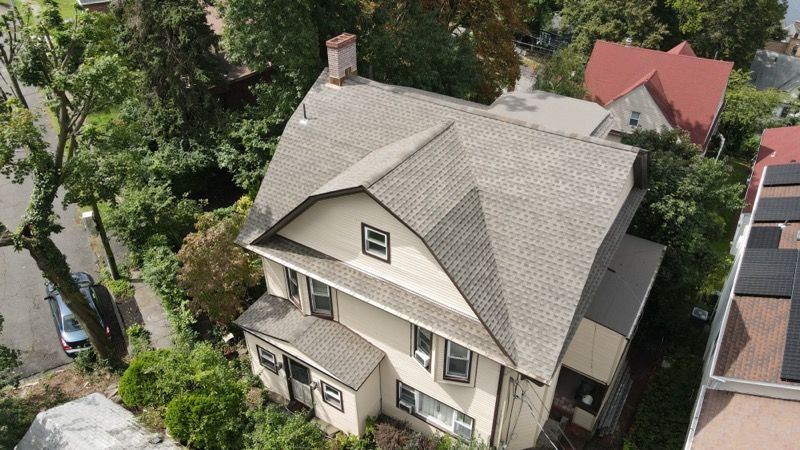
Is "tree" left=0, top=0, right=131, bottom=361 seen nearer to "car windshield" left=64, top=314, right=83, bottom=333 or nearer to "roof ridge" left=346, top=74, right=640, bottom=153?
"car windshield" left=64, top=314, right=83, bottom=333

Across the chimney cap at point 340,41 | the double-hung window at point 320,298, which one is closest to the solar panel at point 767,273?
the double-hung window at point 320,298

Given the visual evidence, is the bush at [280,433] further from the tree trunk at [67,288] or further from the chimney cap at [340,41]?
the chimney cap at [340,41]

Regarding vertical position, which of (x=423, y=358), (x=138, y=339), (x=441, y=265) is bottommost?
(x=138, y=339)

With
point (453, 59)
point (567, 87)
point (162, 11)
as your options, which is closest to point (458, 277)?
point (453, 59)

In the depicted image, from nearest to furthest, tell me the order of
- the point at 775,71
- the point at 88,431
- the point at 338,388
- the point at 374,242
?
1. the point at 88,431
2. the point at 374,242
3. the point at 338,388
4. the point at 775,71

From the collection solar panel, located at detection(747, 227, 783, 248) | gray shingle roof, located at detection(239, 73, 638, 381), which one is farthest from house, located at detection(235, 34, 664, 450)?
solar panel, located at detection(747, 227, 783, 248)

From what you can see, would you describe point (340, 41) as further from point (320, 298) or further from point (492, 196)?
point (320, 298)

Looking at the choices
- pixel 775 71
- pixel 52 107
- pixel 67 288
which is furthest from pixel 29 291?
pixel 775 71
